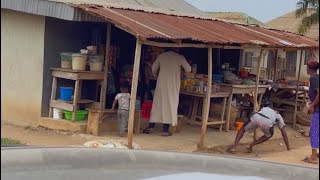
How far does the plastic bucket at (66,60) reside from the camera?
32.3 ft

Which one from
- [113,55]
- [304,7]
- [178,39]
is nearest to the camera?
[178,39]

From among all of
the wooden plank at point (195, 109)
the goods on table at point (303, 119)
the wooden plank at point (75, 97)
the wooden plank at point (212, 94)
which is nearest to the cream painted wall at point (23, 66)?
the wooden plank at point (75, 97)

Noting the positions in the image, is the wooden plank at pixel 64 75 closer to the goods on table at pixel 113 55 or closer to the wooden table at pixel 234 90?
the goods on table at pixel 113 55

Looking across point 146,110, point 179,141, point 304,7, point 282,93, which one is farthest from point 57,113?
point 304,7

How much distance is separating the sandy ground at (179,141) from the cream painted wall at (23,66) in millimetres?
347

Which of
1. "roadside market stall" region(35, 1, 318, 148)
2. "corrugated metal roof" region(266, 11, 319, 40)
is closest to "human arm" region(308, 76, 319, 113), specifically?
"roadside market stall" region(35, 1, 318, 148)

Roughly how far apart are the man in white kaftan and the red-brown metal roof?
644mm

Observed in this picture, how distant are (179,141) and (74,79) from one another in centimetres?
223

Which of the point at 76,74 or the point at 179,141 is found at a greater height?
the point at 76,74

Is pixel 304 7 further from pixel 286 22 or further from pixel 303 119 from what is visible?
pixel 303 119

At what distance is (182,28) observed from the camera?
31.0 ft

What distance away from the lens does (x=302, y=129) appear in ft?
42.7

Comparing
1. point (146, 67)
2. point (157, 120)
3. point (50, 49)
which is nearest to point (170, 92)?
point (157, 120)

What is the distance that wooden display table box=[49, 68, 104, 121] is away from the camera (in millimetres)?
9719
